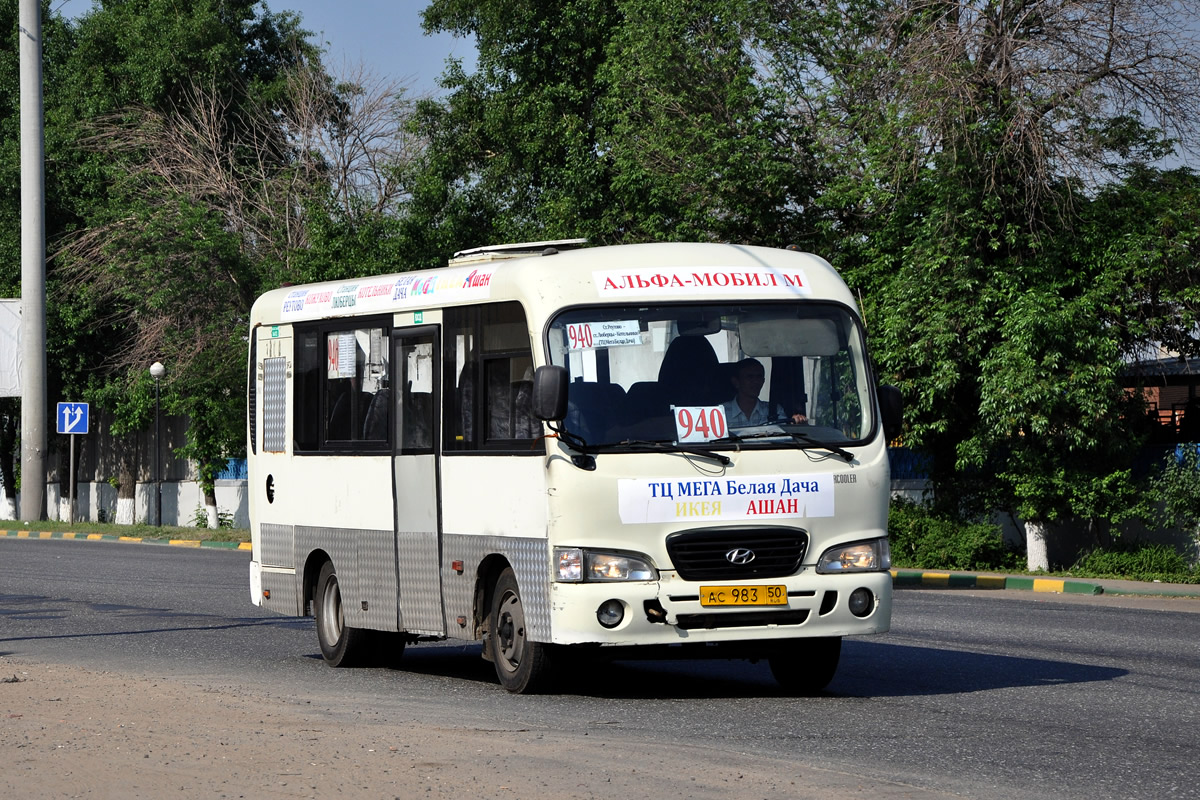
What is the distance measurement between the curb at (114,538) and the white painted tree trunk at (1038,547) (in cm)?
1584

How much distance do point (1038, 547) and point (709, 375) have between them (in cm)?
1417


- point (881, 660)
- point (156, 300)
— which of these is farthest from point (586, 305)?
point (156, 300)

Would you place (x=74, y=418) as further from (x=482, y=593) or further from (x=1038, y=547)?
(x=482, y=593)

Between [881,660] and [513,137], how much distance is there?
22.9 meters

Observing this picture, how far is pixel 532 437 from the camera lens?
1089 cm

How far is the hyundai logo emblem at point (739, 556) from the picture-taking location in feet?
34.6

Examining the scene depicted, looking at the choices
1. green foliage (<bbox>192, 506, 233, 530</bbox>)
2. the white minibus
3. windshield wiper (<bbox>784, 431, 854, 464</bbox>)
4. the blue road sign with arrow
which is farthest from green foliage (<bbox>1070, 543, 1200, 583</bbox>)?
the blue road sign with arrow

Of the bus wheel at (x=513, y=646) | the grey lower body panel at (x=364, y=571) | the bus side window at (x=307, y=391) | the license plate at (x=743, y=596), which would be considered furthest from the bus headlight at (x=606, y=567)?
the bus side window at (x=307, y=391)

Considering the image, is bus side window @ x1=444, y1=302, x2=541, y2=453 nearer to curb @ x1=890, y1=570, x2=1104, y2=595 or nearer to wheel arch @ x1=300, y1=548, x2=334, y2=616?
wheel arch @ x1=300, y1=548, x2=334, y2=616

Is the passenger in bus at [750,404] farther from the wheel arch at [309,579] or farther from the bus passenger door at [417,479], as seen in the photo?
the wheel arch at [309,579]

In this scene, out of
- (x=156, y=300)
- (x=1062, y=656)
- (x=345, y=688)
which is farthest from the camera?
(x=156, y=300)

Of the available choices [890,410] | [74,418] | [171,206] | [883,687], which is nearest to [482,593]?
[883,687]

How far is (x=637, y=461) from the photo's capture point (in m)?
10.5

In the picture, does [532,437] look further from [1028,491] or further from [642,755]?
[1028,491]
